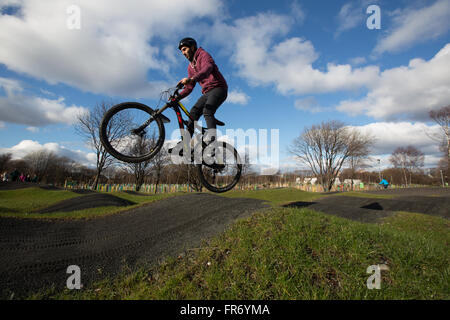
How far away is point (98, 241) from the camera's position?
726 centimetres

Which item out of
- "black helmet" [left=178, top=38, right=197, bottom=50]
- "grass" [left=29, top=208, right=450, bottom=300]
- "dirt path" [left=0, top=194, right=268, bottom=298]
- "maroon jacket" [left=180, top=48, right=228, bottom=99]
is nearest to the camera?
"maroon jacket" [left=180, top=48, right=228, bottom=99]

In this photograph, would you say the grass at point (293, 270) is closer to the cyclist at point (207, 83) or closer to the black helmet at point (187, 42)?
the cyclist at point (207, 83)

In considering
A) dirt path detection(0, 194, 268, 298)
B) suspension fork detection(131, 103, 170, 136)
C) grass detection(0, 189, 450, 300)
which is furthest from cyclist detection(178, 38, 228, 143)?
dirt path detection(0, 194, 268, 298)

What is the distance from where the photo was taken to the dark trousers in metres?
4.13

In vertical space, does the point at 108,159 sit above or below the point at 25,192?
above

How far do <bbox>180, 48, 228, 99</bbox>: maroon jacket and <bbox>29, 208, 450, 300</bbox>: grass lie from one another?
4.05m

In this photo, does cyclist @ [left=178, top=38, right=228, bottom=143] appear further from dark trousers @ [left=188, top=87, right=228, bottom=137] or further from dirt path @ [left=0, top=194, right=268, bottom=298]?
dirt path @ [left=0, top=194, right=268, bottom=298]

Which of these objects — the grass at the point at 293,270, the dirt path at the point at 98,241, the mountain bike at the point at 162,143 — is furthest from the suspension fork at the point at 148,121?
the dirt path at the point at 98,241
